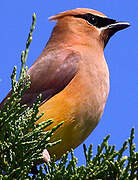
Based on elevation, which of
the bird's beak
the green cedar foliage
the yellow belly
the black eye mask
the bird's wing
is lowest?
the green cedar foliage

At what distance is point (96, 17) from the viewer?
18.6 feet

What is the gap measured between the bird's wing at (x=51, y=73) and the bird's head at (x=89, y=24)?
597 mm

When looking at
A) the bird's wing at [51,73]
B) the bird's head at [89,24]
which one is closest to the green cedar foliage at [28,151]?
the bird's wing at [51,73]

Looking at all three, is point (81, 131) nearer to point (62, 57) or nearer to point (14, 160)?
point (62, 57)

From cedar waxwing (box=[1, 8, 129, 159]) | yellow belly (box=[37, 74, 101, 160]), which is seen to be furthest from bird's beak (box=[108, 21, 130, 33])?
yellow belly (box=[37, 74, 101, 160])

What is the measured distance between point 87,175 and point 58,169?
0.64 feet

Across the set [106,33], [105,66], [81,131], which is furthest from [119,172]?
[106,33]

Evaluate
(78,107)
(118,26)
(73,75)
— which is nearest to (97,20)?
(118,26)

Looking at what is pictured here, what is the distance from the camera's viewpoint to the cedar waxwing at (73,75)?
4266mm

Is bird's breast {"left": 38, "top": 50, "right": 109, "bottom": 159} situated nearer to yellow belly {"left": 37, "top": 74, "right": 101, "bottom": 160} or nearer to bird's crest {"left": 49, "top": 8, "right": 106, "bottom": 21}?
yellow belly {"left": 37, "top": 74, "right": 101, "bottom": 160}

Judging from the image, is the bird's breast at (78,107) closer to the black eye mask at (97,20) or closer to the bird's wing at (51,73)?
the bird's wing at (51,73)

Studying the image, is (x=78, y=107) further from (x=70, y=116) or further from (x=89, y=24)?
(x=89, y=24)

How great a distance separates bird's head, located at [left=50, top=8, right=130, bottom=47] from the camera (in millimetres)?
5598

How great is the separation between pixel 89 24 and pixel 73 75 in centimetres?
119
